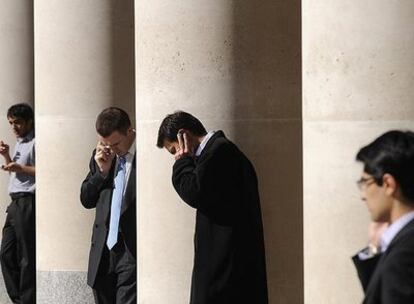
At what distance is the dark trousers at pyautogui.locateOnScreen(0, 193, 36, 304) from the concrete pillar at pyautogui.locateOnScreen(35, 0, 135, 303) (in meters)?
1.18

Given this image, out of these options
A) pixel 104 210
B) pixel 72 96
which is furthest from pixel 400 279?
pixel 72 96

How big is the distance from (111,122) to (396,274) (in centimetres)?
547

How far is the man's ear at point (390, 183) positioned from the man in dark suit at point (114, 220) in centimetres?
525

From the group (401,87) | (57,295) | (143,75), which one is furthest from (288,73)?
(57,295)

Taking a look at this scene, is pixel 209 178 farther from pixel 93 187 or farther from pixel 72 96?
pixel 72 96

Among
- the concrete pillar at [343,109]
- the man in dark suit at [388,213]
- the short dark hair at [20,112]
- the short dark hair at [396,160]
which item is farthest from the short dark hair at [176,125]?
the short dark hair at [20,112]

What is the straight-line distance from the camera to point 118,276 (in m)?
10.1

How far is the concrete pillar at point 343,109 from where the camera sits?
756cm

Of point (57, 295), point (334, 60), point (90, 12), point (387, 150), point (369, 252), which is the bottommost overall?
point (57, 295)

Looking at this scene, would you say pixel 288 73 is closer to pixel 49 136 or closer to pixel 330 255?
pixel 330 255

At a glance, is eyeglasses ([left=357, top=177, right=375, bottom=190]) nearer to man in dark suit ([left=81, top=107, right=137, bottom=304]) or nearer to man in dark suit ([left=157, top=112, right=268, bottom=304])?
man in dark suit ([left=157, top=112, right=268, bottom=304])

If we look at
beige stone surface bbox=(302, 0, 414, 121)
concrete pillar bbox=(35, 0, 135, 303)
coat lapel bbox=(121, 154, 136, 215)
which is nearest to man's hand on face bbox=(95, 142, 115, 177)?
A: coat lapel bbox=(121, 154, 136, 215)

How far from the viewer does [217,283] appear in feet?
26.6

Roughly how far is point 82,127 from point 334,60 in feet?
14.8
